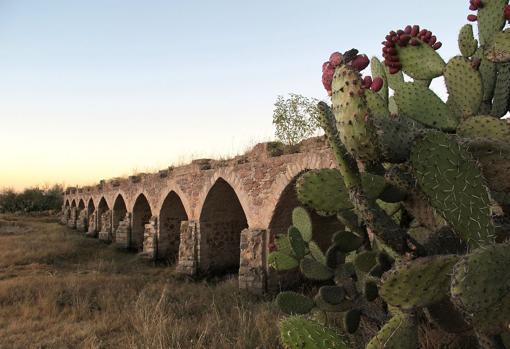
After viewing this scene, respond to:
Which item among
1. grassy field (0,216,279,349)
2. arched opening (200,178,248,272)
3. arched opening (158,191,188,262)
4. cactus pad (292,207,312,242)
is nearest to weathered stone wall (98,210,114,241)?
arched opening (158,191,188,262)

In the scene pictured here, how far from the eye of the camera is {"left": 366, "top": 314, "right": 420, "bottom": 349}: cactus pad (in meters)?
1.90

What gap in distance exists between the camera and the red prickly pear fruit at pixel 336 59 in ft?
6.10

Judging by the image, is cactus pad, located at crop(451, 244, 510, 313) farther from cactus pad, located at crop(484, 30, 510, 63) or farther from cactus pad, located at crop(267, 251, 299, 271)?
cactus pad, located at crop(267, 251, 299, 271)

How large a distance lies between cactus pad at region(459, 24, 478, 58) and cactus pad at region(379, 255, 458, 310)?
163 cm

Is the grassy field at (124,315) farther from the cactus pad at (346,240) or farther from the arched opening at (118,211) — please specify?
the arched opening at (118,211)

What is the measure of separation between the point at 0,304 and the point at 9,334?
205cm

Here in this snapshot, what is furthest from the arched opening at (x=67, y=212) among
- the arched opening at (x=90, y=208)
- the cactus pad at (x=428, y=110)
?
the cactus pad at (x=428, y=110)

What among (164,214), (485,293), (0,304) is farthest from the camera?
(164,214)

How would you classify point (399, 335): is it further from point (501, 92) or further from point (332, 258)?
point (501, 92)

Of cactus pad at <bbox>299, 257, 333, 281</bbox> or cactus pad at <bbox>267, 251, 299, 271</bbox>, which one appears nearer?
cactus pad at <bbox>299, 257, 333, 281</bbox>

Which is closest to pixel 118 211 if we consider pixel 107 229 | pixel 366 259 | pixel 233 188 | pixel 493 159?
pixel 107 229

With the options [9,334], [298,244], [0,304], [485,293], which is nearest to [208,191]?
[0,304]

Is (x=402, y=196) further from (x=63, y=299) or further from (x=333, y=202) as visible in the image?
(x=63, y=299)

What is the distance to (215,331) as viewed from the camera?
16.9ft
